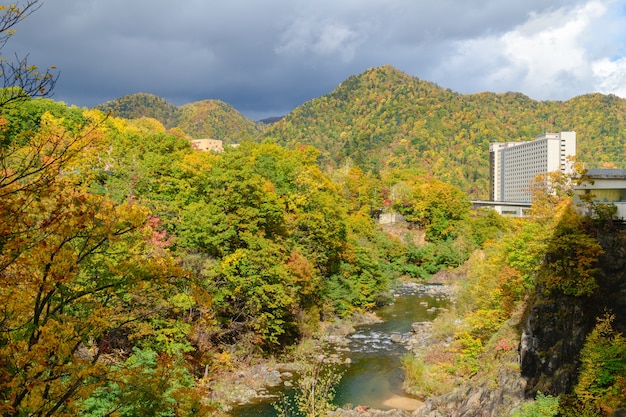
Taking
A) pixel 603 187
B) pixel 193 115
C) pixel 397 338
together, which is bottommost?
pixel 397 338

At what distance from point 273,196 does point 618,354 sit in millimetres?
17764

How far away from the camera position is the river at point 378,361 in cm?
1995

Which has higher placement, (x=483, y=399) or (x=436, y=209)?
(x=436, y=209)

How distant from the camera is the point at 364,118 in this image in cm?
14662

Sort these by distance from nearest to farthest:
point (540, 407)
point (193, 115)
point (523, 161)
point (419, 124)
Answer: point (540, 407)
point (523, 161)
point (419, 124)
point (193, 115)

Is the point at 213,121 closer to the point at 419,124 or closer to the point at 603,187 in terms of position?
the point at 419,124

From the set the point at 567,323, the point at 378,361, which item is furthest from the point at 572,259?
the point at 378,361

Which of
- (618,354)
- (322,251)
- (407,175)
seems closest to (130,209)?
(618,354)

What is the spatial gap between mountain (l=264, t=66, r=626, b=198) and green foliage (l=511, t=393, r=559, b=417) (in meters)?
78.8

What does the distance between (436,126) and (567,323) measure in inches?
4540

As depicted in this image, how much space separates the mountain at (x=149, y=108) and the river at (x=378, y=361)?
138040 millimetres

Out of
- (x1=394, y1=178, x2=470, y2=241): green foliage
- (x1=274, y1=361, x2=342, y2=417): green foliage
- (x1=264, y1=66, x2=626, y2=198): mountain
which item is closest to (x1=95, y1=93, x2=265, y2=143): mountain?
(x1=264, y1=66, x2=626, y2=198): mountain

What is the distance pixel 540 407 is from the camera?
1334 centimetres

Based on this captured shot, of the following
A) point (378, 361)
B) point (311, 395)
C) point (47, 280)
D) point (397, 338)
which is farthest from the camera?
point (397, 338)
